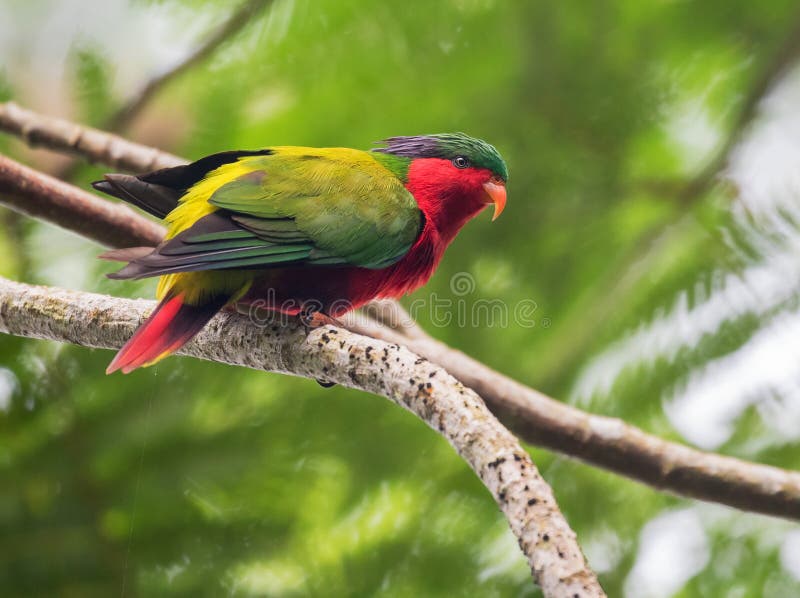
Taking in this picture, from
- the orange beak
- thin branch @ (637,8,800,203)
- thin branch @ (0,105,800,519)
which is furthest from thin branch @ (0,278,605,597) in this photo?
thin branch @ (637,8,800,203)

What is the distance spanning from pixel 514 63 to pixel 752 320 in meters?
0.82

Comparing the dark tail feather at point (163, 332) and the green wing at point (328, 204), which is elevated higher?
the green wing at point (328, 204)

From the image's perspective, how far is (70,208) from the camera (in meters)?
1.49

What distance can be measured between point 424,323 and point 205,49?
83cm

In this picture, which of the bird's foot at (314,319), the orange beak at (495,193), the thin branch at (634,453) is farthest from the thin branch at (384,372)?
the orange beak at (495,193)

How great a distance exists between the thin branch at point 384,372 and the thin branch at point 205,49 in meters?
0.73

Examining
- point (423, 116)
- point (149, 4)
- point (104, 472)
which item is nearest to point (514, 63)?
point (423, 116)

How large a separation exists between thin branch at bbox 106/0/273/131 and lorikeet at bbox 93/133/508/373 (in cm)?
64

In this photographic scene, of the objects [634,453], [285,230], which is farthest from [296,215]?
[634,453]

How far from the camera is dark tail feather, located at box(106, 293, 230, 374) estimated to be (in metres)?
1.09

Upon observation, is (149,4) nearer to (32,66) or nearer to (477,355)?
(32,66)

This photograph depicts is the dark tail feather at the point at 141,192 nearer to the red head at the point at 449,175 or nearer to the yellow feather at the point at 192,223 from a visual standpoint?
the yellow feather at the point at 192,223

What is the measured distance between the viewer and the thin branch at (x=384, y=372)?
2.35 feet

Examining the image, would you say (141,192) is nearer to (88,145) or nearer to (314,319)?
(314,319)
